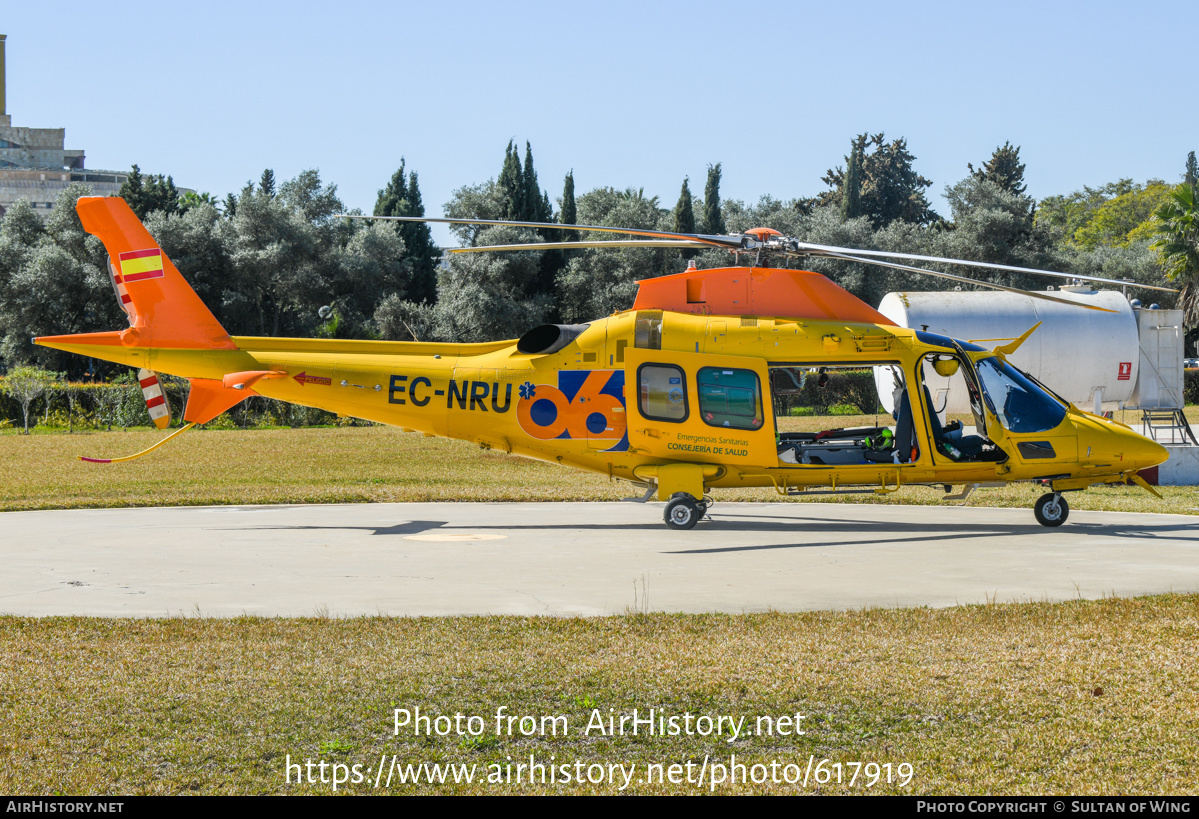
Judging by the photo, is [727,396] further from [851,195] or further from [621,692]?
[851,195]

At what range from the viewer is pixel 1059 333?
23250mm

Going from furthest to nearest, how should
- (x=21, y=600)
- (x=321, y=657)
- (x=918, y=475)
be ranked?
(x=918, y=475) < (x=21, y=600) < (x=321, y=657)

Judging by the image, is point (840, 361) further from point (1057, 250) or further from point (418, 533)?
point (1057, 250)

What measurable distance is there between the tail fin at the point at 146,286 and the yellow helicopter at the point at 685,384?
2 centimetres

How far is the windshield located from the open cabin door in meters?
2.91

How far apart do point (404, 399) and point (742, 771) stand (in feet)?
34.1

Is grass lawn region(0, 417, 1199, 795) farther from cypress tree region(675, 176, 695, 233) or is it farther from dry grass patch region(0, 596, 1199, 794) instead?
cypress tree region(675, 176, 695, 233)

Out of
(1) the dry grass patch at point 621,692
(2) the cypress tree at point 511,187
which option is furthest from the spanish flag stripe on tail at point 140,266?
(2) the cypress tree at point 511,187

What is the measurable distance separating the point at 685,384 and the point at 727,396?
58 centimetres

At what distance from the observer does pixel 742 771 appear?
498 cm

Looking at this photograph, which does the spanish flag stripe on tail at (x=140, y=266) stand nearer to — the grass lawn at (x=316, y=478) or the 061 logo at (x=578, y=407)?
the grass lawn at (x=316, y=478)

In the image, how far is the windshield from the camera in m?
13.4

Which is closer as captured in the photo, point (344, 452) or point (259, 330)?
point (344, 452)
